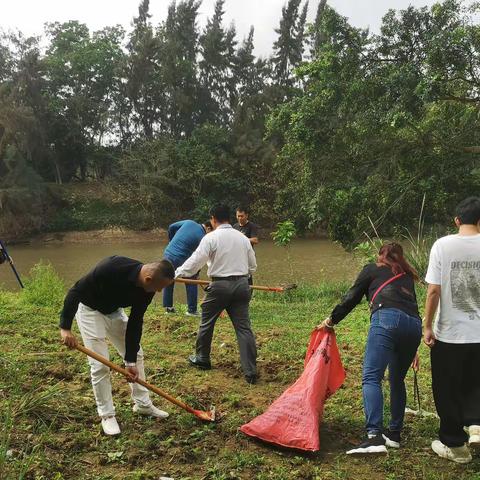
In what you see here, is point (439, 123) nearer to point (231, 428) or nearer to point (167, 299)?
point (167, 299)

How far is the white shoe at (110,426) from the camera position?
11.8 feet

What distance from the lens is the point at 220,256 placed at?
4832 mm

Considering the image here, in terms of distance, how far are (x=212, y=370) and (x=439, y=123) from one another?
1023cm

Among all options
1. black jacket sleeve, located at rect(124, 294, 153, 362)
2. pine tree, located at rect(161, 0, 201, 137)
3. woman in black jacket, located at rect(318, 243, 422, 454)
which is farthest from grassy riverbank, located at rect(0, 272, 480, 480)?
pine tree, located at rect(161, 0, 201, 137)

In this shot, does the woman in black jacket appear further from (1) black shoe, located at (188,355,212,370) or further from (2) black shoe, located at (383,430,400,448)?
(1) black shoe, located at (188,355,212,370)

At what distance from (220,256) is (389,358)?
6.43 ft

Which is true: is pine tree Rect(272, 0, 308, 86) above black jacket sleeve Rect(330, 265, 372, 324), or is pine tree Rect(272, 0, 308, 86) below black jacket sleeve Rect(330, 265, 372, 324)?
above

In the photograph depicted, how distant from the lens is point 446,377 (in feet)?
10.9

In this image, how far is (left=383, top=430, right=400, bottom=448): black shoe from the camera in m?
3.48

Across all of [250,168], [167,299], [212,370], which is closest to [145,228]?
[250,168]

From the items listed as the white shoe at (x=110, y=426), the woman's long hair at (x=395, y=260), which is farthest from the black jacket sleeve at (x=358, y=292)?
the white shoe at (x=110, y=426)

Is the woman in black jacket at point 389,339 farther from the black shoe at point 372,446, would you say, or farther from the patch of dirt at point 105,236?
the patch of dirt at point 105,236

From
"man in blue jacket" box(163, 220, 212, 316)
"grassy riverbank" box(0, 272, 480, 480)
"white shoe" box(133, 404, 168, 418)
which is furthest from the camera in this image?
"man in blue jacket" box(163, 220, 212, 316)

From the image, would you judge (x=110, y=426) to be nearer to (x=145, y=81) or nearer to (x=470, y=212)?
(x=470, y=212)
